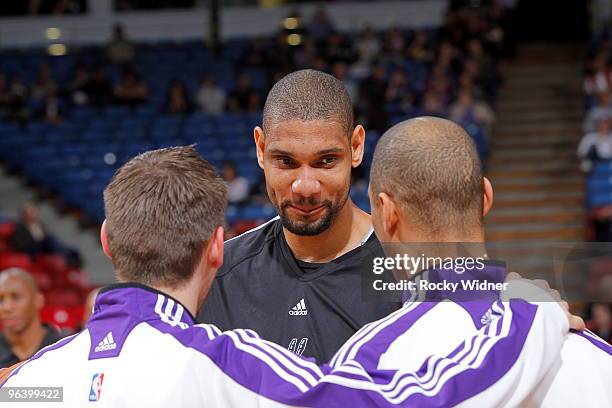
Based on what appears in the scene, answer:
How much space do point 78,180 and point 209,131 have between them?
2065mm

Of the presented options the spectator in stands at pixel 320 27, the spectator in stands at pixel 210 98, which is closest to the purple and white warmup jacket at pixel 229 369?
the spectator in stands at pixel 210 98

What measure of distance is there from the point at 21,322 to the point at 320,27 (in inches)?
468

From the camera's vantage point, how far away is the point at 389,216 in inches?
100

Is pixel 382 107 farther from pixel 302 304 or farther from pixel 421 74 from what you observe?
pixel 302 304

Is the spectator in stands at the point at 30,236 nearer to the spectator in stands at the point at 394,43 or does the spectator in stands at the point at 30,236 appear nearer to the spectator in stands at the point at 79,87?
the spectator in stands at the point at 79,87

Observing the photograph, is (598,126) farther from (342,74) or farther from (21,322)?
(21,322)

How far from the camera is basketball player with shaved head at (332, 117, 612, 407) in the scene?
7.33ft

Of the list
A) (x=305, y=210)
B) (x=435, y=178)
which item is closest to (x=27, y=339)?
(x=305, y=210)

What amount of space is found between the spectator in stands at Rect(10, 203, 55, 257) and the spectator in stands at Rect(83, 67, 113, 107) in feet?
12.8

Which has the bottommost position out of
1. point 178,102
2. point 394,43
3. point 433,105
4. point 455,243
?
point 455,243

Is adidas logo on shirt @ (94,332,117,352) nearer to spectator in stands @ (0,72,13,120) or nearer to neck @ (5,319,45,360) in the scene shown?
neck @ (5,319,45,360)

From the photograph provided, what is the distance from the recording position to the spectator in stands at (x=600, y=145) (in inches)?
451

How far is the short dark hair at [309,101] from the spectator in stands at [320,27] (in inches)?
519

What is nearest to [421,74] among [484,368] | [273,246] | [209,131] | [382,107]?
[382,107]
